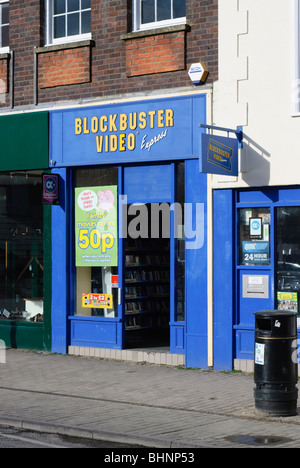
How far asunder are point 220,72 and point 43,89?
3.71 meters

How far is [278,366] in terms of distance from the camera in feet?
30.3

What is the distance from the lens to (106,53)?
14.2 metres

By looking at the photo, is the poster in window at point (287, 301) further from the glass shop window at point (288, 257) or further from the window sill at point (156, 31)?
Result: the window sill at point (156, 31)

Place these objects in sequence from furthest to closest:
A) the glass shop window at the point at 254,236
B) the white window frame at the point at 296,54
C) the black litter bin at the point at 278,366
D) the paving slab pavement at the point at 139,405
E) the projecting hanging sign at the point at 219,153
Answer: the glass shop window at the point at 254,236 < the white window frame at the point at 296,54 < the projecting hanging sign at the point at 219,153 < the black litter bin at the point at 278,366 < the paving slab pavement at the point at 139,405

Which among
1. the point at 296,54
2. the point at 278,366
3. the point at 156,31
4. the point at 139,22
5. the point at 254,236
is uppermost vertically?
the point at 139,22

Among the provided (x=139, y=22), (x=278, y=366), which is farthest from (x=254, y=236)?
(x=139, y=22)

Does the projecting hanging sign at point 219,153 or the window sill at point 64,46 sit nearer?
the projecting hanging sign at point 219,153

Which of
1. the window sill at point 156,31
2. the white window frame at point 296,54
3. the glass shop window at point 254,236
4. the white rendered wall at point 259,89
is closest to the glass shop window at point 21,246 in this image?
the window sill at point 156,31

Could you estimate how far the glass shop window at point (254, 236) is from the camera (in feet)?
41.2

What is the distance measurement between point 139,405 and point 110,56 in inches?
260

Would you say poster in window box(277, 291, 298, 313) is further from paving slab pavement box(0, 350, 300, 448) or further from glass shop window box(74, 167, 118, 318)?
glass shop window box(74, 167, 118, 318)

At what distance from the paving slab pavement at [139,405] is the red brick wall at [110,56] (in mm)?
4643

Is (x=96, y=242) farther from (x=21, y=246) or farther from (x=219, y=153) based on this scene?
(x=219, y=153)

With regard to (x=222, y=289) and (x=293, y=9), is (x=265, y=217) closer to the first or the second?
(x=222, y=289)
